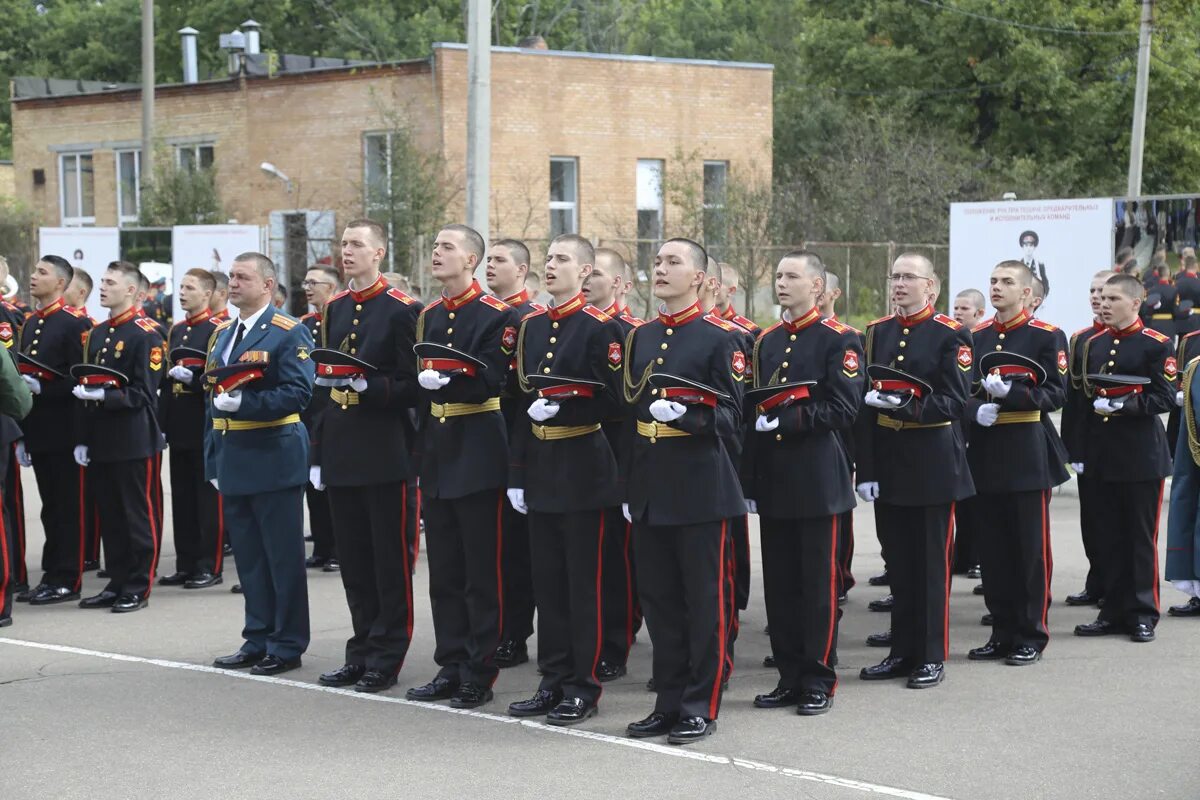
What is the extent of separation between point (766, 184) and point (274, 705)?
27.2 metres

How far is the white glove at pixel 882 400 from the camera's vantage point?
25.5ft

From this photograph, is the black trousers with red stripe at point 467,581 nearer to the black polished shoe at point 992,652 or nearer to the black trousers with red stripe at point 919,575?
the black trousers with red stripe at point 919,575

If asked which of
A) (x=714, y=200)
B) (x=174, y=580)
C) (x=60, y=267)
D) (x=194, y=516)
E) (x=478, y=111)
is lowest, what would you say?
(x=174, y=580)

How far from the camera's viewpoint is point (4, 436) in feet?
31.3

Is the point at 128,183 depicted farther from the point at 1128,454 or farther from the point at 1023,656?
the point at 1023,656

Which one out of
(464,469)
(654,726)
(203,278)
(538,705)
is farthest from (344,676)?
(203,278)

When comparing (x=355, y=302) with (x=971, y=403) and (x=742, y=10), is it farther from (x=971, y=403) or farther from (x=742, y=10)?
(x=742, y=10)

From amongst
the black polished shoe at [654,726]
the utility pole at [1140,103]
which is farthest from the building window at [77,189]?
the black polished shoe at [654,726]

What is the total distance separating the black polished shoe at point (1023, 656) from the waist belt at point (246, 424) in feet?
13.0

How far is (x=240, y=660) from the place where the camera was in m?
8.41

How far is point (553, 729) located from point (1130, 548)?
12.6 feet

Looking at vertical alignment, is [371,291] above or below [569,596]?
above

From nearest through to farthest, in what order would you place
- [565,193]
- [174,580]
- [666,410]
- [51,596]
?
[666,410]
[51,596]
[174,580]
[565,193]

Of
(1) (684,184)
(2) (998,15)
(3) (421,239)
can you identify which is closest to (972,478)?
(3) (421,239)
